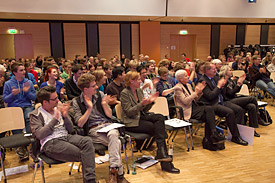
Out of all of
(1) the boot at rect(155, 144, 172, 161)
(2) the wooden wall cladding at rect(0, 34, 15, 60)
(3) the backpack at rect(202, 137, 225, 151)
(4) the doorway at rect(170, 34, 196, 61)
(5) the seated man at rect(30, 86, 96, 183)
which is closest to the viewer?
(5) the seated man at rect(30, 86, 96, 183)

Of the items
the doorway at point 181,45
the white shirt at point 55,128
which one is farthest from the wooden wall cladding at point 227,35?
the white shirt at point 55,128

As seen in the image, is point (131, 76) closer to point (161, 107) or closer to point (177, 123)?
point (161, 107)

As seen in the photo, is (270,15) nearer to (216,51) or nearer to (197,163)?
(216,51)

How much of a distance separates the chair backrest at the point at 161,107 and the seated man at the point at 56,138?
65.6 inches

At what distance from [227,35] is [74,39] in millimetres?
9441

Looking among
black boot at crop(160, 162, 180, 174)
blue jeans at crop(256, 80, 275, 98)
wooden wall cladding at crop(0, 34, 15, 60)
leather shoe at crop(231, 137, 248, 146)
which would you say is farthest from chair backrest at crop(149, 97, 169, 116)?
wooden wall cladding at crop(0, 34, 15, 60)

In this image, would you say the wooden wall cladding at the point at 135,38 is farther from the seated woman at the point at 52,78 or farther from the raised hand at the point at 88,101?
the raised hand at the point at 88,101

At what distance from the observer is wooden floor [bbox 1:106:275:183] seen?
332 cm

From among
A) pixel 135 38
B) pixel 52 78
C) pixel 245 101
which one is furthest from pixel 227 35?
pixel 52 78

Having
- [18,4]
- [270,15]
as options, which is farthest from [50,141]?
[270,15]

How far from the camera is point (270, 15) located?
475 inches

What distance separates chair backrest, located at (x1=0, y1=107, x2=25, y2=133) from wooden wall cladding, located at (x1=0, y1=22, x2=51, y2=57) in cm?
1022

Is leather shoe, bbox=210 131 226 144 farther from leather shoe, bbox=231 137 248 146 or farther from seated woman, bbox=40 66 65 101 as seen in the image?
seated woman, bbox=40 66 65 101

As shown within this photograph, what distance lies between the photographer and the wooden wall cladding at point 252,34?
1594cm
